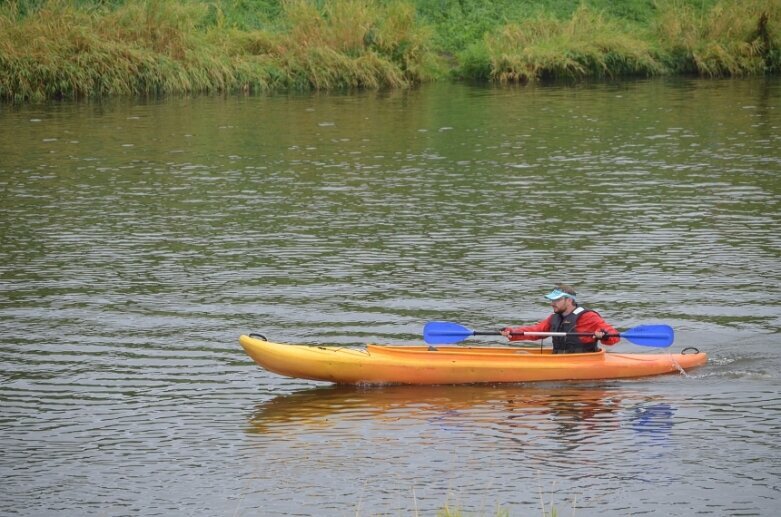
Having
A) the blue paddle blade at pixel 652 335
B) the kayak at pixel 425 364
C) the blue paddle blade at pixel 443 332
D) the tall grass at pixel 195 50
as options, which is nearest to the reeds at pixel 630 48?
the tall grass at pixel 195 50

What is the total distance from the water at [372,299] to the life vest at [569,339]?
56 centimetres

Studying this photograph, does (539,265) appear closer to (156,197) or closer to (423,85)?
(156,197)

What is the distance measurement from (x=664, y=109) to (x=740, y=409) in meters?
22.0

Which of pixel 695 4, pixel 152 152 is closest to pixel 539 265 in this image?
pixel 152 152

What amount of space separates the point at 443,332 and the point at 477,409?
1.34 m

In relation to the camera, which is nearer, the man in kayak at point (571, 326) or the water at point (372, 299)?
the water at point (372, 299)

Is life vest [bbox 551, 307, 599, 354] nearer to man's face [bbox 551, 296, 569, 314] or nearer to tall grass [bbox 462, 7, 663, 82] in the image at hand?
man's face [bbox 551, 296, 569, 314]

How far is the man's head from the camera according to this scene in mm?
13594

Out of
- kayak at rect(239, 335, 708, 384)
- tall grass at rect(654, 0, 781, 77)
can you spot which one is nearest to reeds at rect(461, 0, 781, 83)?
tall grass at rect(654, 0, 781, 77)

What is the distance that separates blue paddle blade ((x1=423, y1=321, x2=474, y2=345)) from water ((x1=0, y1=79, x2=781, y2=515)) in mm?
647

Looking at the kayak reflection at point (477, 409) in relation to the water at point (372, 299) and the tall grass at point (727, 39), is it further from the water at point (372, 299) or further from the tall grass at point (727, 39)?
the tall grass at point (727, 39)

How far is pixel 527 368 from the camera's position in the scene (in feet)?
44.1

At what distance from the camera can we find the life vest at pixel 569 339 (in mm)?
13781

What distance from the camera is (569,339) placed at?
13828 mm
